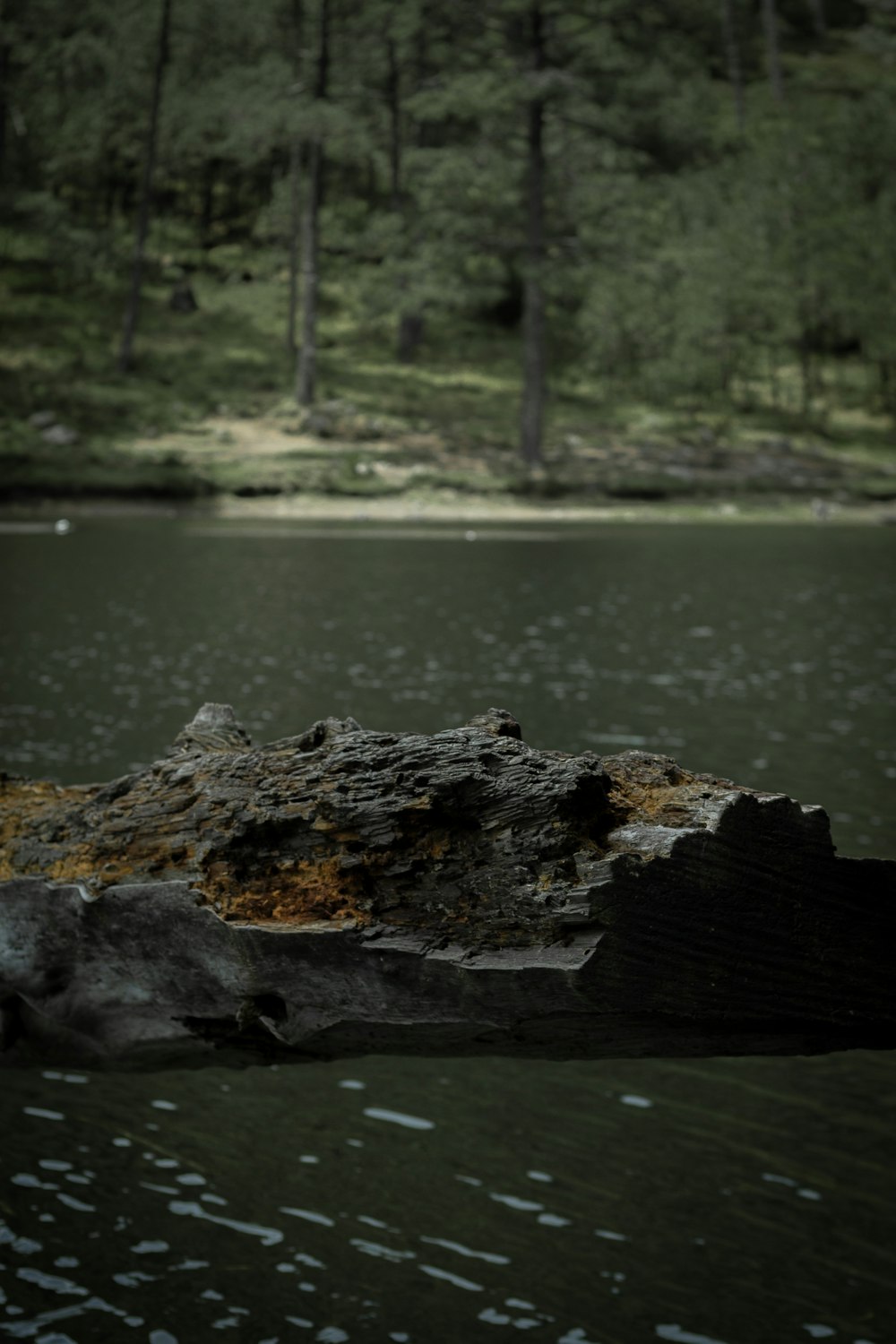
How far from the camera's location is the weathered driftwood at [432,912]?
9.51ft

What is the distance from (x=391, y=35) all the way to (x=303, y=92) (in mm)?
5292

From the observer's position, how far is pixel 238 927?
3.30 meters

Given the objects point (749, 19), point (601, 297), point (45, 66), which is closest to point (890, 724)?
point (601, 297)

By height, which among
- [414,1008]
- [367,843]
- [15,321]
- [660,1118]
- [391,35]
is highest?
[391,35]

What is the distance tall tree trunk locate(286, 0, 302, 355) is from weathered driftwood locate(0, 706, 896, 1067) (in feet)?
194

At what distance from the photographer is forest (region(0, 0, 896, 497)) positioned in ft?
181

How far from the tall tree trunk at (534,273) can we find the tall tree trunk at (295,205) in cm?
992

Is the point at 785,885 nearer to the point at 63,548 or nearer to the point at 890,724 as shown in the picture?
the point at 890,724

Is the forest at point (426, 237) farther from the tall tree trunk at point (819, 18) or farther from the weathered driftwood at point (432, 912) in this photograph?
the tall tree trunk at point (819, 18)

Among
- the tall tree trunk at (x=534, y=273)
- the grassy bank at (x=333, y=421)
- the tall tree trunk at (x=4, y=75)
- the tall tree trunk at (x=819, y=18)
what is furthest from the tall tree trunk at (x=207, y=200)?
the tall tree trunk at (x=819, y=18)

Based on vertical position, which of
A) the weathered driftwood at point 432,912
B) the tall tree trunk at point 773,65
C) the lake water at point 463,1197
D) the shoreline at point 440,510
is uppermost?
the tall tree trunk at point 773,65

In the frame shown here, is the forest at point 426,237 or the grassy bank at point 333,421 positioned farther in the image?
the forest at point 426,237

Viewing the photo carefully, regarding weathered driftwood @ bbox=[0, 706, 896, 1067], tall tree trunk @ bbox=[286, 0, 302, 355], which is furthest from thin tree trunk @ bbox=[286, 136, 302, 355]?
weathered driftwood @ bbox=[0, 706, 896, 1067]

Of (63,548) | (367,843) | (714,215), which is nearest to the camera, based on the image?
(367,843)
